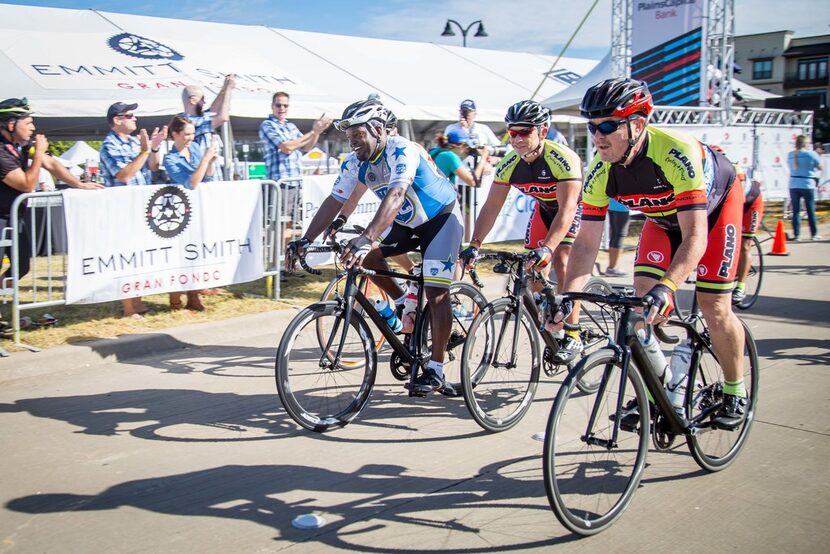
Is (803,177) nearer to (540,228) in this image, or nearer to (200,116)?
(540,228)

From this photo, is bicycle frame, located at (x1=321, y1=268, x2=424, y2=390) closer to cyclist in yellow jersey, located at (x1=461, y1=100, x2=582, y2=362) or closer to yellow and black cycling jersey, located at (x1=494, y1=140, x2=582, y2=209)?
cyclist in yellow jersey, located at (x1=461, y1=100, x2=582, y2=362)

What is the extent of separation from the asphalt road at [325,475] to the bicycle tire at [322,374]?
16 centimetres

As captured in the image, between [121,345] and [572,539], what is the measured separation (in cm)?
477

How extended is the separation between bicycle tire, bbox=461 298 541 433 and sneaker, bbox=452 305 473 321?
1.91 feet

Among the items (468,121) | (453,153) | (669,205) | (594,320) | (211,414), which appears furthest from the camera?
(468,121)

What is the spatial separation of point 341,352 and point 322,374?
0.67 m

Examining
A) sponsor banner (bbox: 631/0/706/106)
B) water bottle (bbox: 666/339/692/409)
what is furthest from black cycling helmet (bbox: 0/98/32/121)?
sponsor banner (bbox: 631/0/706/106)

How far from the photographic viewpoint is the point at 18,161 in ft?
22.6

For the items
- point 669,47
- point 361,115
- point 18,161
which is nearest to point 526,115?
point 361,115

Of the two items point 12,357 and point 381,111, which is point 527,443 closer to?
point 381,111

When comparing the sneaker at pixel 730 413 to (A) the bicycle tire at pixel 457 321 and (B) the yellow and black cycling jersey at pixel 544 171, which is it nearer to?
(A) the bicycle tire at pixel 457 321

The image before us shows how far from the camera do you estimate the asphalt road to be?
3.52 m

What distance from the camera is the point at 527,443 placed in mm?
4746

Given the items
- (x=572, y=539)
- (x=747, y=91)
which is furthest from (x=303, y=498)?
(x=747, y=91)
